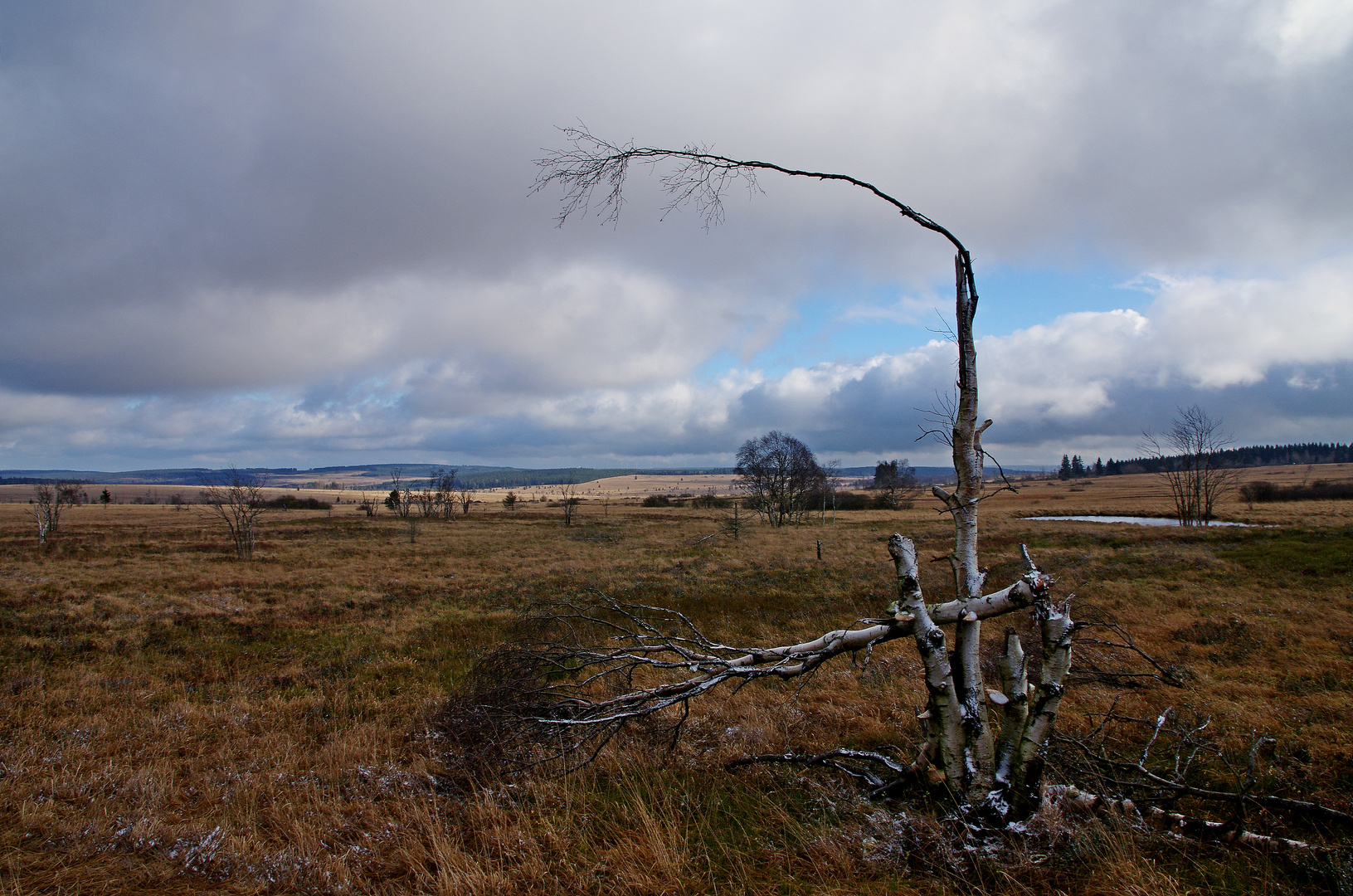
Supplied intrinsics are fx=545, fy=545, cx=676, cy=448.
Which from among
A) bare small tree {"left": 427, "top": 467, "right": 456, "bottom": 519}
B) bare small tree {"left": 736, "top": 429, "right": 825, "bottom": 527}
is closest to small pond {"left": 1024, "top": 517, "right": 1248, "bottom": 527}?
bare small tree {"left": 736, "top": 429, "right": 825, "bottom": 527}

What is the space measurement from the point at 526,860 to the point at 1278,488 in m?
99.5

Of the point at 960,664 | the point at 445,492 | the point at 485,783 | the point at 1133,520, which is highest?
the point at 960,664

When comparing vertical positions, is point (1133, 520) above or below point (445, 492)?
below

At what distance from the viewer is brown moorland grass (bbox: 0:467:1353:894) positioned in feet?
11.6

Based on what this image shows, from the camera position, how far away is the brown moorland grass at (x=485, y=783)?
3.54 m

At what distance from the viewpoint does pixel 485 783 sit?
16.9 ft

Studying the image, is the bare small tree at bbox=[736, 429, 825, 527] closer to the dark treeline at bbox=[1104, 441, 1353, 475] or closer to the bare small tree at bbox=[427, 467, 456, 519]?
the bare small tree at bbox=[427, 467, 456, 519]

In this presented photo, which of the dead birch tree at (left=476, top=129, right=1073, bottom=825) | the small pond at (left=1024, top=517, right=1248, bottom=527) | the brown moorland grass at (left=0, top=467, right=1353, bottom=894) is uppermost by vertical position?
the dead birch tree at (left=476, top=129, right=1073, bottom=825)

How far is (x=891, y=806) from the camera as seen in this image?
13.1ft

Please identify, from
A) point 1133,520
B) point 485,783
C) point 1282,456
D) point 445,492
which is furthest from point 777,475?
point 1282,456

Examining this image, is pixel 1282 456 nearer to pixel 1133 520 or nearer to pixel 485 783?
pixel 1133 520

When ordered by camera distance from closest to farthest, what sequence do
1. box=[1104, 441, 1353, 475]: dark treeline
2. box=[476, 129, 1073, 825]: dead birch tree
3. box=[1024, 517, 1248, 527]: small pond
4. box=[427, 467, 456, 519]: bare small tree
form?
box=[476, 129, 1073, 825]: dead birch tree → box=[1024, 517, 1248, 527]: small pond → box=[427, 467, 456, 519]: bare small tree → box=[1104, 441, 1353, 475]: dark treeline

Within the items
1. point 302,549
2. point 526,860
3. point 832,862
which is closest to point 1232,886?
point 832,862

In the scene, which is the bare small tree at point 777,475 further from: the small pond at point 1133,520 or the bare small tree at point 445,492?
the bare small tree at point 445,492
